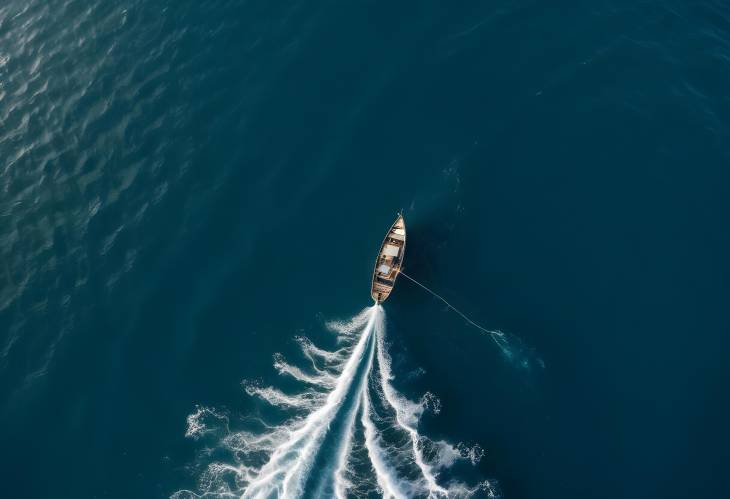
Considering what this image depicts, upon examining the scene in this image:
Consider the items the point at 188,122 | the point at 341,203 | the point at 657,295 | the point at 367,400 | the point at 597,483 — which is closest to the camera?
the point at 597,483

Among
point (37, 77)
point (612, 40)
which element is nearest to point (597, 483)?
point (612, 40)

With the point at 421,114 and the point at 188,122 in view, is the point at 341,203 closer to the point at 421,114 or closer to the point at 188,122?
the point at 421,114

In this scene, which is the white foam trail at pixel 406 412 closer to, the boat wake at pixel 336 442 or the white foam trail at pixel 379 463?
the boat wake at pixel 336 442

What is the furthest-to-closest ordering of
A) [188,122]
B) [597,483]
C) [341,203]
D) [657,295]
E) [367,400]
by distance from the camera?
[188,122] → [341,203] → [657,295] → [367,400] → [597,483]

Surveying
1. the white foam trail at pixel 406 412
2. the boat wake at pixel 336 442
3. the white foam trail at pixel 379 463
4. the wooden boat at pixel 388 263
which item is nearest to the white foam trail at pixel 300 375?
the boat wake at pixel 336 442

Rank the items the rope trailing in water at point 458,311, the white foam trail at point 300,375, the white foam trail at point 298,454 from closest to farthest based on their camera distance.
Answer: the white foam trail at point 298,454
the white foam trail at point 300,375
the rope trailing in water at point 458,311

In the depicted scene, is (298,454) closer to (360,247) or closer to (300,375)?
(300,375)
